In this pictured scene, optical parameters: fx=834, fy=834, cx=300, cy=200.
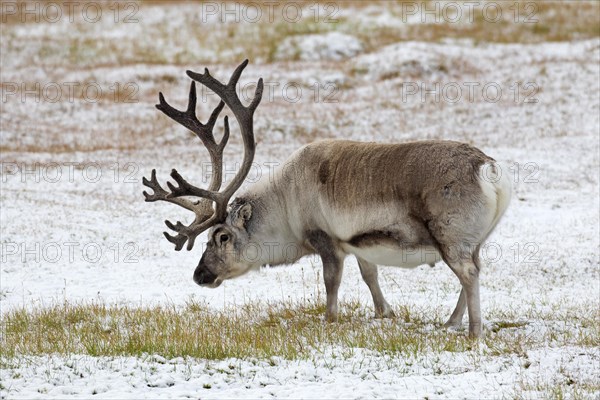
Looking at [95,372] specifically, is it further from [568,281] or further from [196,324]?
[568,281]

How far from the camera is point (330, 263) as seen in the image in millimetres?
9789

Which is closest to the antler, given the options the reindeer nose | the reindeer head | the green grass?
the reindeer head

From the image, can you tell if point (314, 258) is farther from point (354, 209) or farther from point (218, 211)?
point (354, 209)

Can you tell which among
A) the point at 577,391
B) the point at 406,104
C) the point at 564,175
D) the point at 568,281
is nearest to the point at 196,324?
the point at 577,391

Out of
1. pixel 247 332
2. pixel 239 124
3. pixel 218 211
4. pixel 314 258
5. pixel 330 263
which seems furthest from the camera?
pixel 314 258

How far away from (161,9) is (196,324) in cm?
3744

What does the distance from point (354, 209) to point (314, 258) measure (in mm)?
5132

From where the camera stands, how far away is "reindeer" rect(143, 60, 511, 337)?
865 cm

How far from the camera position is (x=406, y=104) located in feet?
97.5

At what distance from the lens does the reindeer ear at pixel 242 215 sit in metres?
10.1

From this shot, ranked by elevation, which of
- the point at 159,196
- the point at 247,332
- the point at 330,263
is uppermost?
the point at 159,196

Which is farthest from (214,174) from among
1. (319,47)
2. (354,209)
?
(319,47)

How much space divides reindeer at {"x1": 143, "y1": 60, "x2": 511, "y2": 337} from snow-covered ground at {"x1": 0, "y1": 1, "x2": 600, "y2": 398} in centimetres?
74

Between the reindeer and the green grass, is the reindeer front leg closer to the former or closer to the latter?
the reindeer
